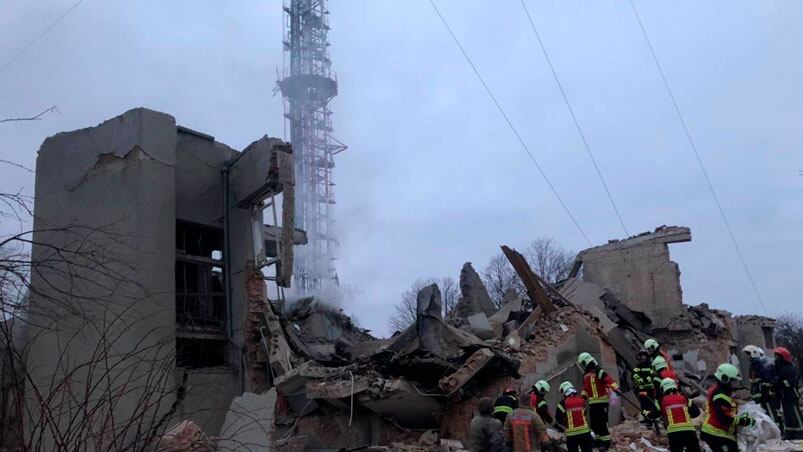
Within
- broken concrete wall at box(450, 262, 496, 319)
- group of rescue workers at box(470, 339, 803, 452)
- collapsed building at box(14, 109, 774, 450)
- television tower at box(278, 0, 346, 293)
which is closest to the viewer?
group of rescue workers at box(470, 339, 803, 452)

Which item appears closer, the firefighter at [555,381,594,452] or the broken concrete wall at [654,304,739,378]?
the firefighter at [555,381,594,452]

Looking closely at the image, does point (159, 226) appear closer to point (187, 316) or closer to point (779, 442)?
point (187, 316)

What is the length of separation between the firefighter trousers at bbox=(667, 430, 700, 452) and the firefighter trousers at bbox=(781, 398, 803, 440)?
2.71m

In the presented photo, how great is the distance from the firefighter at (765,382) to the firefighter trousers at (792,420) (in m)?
0.54

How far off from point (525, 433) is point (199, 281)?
9607mm

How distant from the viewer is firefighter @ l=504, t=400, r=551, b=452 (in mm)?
8578

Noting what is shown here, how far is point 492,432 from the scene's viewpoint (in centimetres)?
841

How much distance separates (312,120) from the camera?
4675 cm

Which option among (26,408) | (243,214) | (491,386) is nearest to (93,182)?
(243,214)

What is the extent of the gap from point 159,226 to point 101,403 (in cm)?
1242

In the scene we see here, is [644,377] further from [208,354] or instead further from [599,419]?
[208,354]

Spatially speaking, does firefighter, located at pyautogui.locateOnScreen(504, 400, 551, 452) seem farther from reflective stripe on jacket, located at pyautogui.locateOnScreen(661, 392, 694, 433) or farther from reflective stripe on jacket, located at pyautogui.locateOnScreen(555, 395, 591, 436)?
reflective stripe on jacket, located at pyautogui.locateOnScreen(661, 392, 694, 433)

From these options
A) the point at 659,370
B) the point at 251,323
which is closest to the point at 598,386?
the point at 659,370

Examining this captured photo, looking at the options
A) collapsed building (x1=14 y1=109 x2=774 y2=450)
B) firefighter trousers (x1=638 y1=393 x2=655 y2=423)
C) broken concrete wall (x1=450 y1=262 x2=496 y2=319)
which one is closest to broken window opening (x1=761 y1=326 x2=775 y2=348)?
broken concrete wall (x1=450 y1=262 x2=496 y2=319)
